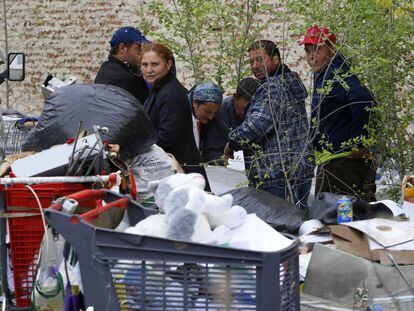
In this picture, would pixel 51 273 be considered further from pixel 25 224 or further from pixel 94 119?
pixel 94 119

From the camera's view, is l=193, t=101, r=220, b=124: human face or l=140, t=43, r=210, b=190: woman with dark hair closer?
l=140, t=43, r=210, b=190: woman with dark hair

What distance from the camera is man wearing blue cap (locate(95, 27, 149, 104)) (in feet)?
24.7

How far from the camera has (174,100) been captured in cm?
665

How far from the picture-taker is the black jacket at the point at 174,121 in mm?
6625

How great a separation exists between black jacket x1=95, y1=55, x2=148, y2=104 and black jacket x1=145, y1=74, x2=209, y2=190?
72 cm

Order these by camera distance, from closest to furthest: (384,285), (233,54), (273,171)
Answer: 1. (384,285)
2. (273,171)
3. (233,54)

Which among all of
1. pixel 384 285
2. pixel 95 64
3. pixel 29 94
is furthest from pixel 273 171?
pixel 29 94

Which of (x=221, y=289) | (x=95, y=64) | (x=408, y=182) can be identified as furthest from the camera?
(x=95, y=64)

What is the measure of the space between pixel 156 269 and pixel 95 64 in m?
13.0

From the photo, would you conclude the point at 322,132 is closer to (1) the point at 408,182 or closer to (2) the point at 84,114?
(1) the point at 408,182

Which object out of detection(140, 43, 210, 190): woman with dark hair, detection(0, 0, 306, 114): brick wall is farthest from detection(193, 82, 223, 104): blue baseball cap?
detection(0, 0, 306, 114): brick wall

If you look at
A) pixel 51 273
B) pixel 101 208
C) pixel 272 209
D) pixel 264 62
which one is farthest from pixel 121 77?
pixel 101 208

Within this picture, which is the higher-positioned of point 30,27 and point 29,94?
point 30,27

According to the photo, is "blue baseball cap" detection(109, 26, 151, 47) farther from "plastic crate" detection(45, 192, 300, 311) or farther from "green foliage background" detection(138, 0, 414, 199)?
"plastic crate" detection(45, 192, 300, 311)
